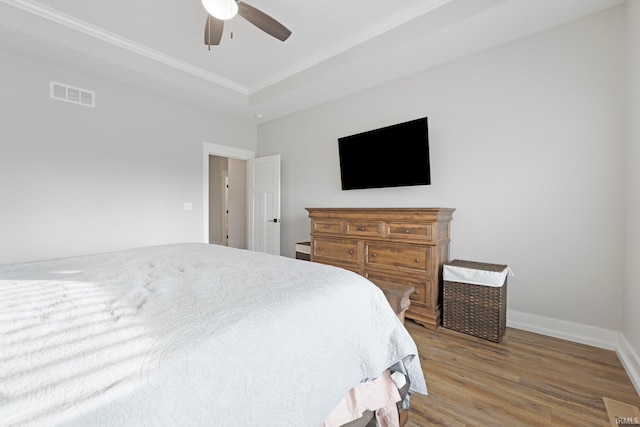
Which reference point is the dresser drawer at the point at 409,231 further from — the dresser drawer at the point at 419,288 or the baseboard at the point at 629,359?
the baseboard at the point at 629,359

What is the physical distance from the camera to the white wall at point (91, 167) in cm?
280

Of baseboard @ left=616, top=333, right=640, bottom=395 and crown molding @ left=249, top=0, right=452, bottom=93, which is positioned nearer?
baseboard @ left=616, top=333, right=640, bottom=395

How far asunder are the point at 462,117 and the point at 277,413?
3.06 meters

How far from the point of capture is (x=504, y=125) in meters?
2.65

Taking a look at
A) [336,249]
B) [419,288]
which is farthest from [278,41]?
[419,288]

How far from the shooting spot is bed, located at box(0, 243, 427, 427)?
543 millimetres

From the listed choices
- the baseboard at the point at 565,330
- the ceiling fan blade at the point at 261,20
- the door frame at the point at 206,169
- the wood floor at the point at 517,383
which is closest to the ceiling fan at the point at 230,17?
the ceiling fan blade at the point at 261,20

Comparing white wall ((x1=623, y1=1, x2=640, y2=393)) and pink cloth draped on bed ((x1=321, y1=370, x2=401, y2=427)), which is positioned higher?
white wall ((x1=623, y1=1, x2=640, y2=393))

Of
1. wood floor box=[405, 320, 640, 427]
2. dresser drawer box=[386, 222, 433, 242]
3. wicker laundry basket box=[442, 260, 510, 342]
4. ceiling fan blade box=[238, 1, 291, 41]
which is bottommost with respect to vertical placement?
wood floor box=[405, 320, 640, 427]

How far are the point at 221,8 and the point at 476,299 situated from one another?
119 inches

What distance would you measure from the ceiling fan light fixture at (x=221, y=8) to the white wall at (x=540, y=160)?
200 centimetres

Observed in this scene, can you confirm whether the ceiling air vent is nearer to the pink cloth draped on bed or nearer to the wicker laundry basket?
the pink cloth draped on bed

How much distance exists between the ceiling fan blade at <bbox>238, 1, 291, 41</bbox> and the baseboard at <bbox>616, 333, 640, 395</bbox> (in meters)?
3.34

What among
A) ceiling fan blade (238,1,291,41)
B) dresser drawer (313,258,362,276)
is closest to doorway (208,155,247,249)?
dresser drawer (313,258,362,276)
